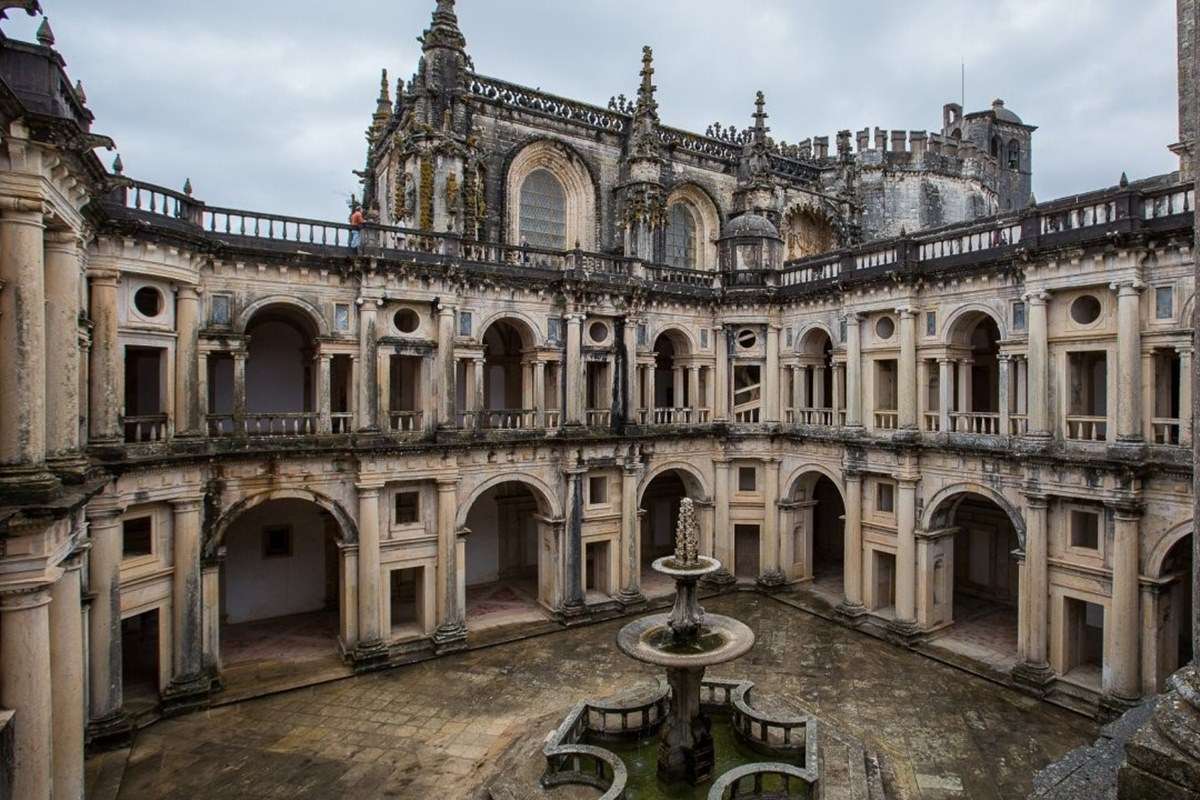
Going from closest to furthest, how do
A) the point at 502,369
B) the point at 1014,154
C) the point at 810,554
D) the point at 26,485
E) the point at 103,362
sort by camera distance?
the point at 26,485
the point at 103,362
the point at 810,554
the point at 502,369
the point at 1014,154

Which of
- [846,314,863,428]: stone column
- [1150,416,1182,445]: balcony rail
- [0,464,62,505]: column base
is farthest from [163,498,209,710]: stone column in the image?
[1150,416,1182,445]: balcony rail

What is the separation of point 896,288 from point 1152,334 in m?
7.60

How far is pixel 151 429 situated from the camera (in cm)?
1948

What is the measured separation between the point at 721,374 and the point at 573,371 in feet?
24.0

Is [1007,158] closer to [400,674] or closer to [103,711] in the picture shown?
[400,674]

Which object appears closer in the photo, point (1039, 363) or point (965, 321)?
point (1039, 363)

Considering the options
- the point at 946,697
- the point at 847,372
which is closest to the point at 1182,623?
the point at 946,697

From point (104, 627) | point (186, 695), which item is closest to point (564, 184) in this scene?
point (104, 627)

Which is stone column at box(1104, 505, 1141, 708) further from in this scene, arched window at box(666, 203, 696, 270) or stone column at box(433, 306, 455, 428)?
arched window at box(666, 203, 696, 270)

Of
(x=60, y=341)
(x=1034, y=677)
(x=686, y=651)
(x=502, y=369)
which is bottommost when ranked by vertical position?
(x=1034, y=677)

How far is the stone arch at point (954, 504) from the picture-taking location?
69.7 ft

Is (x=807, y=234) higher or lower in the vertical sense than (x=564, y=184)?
lower

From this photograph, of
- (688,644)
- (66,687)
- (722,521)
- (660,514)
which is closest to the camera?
(66,687)

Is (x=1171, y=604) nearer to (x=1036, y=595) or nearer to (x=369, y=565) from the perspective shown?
(x=1036, y=595)
